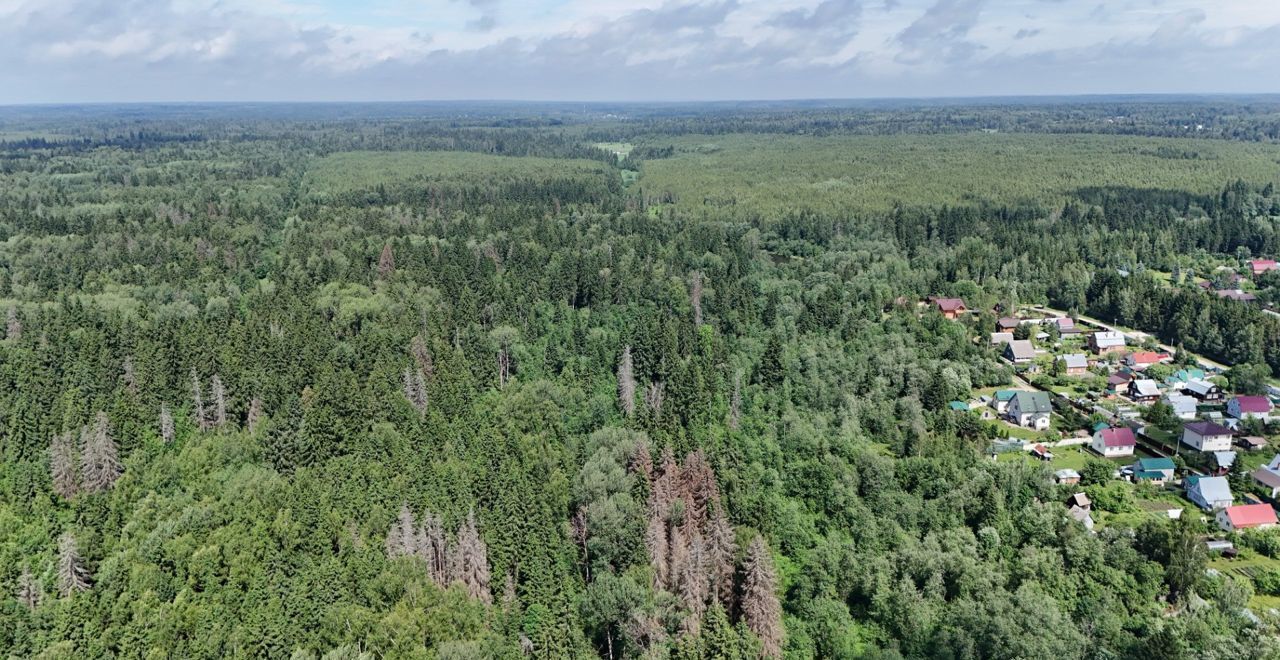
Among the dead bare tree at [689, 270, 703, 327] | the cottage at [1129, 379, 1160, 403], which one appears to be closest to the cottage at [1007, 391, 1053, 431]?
the cottage at [1129, 379, 1160, 403]

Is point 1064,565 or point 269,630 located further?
point 1064,565

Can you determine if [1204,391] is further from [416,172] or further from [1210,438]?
[416,172]

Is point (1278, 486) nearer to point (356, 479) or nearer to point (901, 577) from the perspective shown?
point (901, 577)

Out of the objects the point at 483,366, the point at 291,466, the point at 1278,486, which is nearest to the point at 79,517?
the point at 291,466

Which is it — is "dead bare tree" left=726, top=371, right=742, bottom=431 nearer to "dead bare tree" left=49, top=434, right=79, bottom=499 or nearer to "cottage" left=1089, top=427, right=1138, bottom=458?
"cottage" left=1089, top=427, right=1138, bottom=458

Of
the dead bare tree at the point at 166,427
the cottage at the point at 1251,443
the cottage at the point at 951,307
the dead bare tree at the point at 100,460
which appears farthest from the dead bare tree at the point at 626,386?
the cottage at the point at 1251,443
